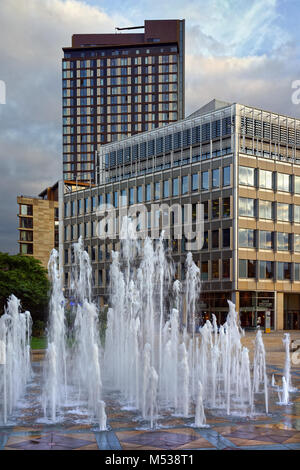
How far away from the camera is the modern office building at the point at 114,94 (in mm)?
120375

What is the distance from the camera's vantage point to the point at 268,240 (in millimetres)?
50875

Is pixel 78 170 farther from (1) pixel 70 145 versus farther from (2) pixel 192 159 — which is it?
(2) pixel 192 159

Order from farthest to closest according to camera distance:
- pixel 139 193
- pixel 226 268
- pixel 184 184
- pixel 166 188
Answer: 1. pixel 139 193
2. pixel 166 188
3. pixel 184 184
4. pixel 226 268

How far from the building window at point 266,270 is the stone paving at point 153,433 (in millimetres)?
38462

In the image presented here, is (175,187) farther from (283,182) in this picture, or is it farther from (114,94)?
(114,94)

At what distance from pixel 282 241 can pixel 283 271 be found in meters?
2.77

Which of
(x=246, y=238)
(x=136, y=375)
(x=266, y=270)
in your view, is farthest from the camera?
(x=266, y=270)

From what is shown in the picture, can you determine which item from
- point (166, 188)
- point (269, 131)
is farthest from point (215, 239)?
point (269, 131)

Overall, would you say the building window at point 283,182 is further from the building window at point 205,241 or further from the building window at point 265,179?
the building window at point 205,241

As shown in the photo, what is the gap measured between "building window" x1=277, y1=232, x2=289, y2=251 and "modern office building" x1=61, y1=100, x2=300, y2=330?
0.09 meters

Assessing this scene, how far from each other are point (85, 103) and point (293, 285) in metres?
82.8

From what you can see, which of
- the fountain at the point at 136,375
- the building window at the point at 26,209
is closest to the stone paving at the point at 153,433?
the fountain at the point at 136,375

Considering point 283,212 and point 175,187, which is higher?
point 175,187
